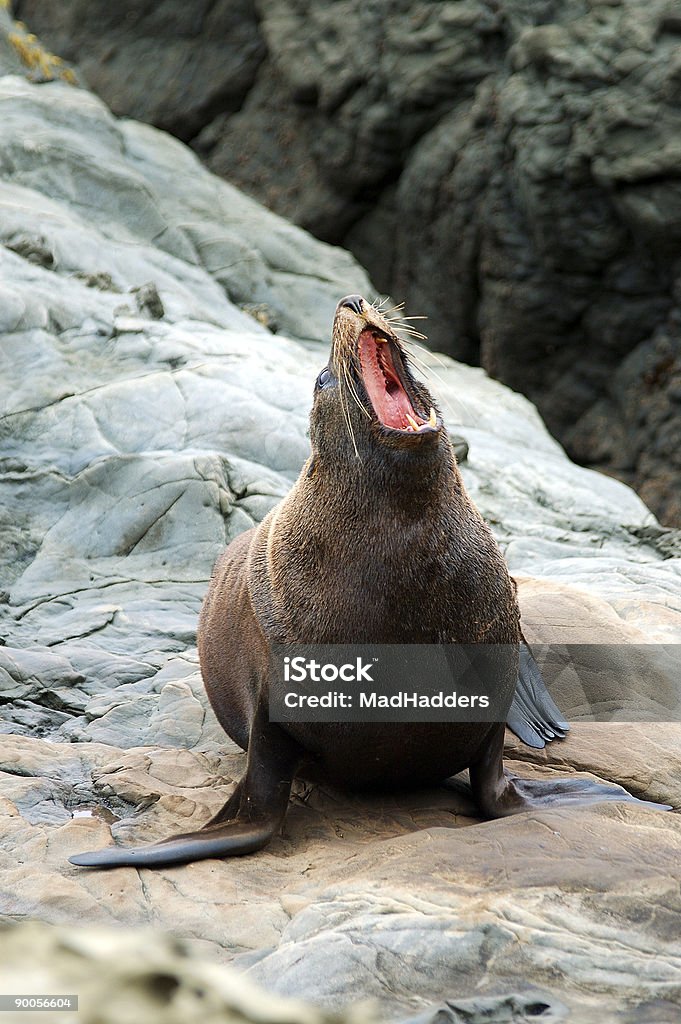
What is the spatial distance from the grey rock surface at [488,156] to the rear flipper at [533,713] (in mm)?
9913

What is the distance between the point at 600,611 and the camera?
18.8 ft

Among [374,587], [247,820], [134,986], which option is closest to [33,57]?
[374,587]

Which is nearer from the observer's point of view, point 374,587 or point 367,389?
point 374,587

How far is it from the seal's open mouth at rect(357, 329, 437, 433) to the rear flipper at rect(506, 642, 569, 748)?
1203mm

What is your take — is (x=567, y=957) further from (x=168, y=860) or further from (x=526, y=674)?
(x=526, y=674)

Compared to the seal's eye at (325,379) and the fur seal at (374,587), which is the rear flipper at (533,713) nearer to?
the fur seal at (374,587)

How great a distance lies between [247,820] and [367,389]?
5.10ft

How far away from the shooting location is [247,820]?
424 cm

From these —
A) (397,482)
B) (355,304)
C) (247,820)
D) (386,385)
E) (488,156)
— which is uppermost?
(488,156)

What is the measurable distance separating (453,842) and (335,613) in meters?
0.86

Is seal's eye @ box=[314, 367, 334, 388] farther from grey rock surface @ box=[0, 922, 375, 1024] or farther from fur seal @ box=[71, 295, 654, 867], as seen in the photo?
grey rock surface @ box=[0, 922, 375, 1024]

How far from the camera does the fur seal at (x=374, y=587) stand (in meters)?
4.13

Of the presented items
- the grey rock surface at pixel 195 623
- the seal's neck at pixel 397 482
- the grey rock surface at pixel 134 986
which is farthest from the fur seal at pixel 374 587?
the grey rock surface at pixel 134 986

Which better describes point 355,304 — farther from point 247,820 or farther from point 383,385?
point 247,820
